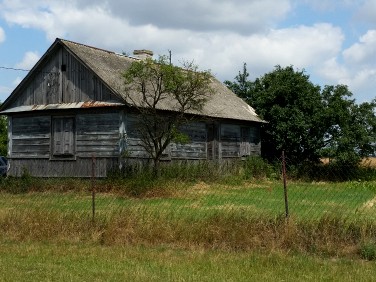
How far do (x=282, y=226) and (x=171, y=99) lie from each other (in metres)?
15.4

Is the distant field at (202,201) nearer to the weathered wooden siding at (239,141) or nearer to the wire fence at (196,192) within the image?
the wire fence at (196,192)

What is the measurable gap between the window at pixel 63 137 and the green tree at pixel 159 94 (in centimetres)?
303

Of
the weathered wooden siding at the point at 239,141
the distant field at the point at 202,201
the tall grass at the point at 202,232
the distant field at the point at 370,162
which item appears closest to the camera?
the tall grass at the point at 202,232

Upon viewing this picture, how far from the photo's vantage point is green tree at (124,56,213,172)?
20734 millimetres

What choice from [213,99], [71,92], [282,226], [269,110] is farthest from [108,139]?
[282,226]

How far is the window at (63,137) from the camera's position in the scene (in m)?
23.2

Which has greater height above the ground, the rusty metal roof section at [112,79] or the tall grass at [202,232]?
the rusty metal roof section at [112,79]

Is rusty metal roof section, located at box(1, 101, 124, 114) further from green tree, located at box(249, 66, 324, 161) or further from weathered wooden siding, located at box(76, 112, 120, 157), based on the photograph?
green tree, located at box(249, 66, 324, 161)

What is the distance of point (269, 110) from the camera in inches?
1218

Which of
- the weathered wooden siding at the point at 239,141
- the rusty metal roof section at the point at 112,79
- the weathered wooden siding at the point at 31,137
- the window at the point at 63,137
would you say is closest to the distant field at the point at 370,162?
the weathered wooden siding at the point at 239,141

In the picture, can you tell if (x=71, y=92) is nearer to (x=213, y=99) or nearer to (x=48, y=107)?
(x=48, y=107)

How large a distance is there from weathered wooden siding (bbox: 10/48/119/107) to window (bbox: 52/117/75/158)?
865 mm

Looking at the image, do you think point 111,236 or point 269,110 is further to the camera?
point 269,110

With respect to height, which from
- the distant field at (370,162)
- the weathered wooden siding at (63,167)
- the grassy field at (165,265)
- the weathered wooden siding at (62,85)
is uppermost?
the weathered wooden siding at (62,85)
